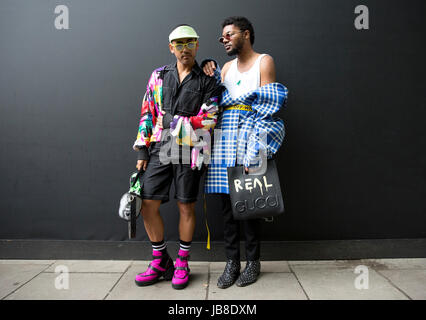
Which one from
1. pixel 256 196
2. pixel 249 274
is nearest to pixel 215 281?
pixel 249 274

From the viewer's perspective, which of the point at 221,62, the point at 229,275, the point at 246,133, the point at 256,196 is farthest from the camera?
the point at 221,62

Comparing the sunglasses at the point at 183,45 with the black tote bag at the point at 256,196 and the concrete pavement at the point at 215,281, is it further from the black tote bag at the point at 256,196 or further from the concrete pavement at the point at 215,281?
the concrete pavement at the point at 215,281

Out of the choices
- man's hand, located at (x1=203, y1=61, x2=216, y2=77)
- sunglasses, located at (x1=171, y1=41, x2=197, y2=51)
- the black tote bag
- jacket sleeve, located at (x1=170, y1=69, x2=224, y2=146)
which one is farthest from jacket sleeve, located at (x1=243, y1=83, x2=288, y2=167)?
sunglasses, located at (x1=171, y1=41, x2=197, y2=51)

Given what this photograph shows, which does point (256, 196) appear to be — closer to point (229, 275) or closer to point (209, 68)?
point (229, 275)

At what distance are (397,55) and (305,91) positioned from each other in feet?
2.76

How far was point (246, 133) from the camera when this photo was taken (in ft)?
7.43

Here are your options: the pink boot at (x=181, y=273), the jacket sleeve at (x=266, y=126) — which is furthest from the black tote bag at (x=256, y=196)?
the pink boot at (x=181, y=273)

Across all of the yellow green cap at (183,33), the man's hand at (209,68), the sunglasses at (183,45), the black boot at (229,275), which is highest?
the yellow green cap at (183,33)

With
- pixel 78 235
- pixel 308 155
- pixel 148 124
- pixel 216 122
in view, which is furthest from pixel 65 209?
pixel 308 155

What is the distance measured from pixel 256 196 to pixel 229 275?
2.17ft

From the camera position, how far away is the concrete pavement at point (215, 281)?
2.22 metres

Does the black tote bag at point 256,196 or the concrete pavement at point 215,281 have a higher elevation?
the black tote bag at point 256,196

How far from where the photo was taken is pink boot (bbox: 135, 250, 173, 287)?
7.75 feet

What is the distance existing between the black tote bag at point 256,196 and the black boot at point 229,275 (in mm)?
465
